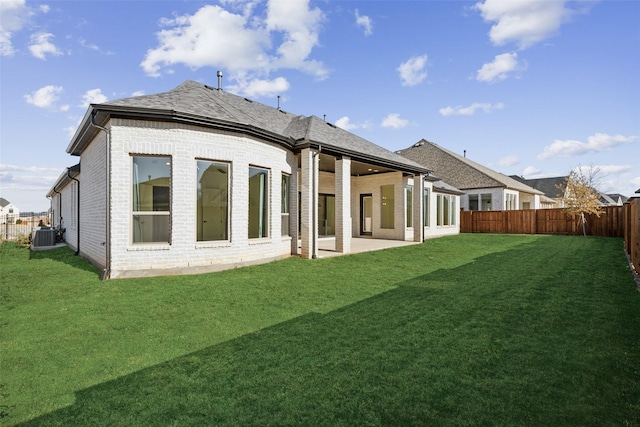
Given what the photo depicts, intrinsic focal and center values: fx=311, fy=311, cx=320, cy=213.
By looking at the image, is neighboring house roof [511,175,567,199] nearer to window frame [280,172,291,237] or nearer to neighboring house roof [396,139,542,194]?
neighboring house roof [396,139,542,194]

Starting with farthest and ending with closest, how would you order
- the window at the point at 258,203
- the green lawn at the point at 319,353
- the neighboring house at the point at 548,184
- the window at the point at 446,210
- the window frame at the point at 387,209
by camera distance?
the neighboring house at the point at 548,184
the window at the point at 446,210
the window frame at the point at 387,209
the window at the point at 258,203
the green lawn at the point at 319,353

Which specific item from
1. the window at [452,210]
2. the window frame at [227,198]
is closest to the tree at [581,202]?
the window at [452,210]

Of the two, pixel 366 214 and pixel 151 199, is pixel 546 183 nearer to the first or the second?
pixel 366 214

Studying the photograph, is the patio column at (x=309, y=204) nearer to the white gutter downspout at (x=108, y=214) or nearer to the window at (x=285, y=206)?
the window at (x=285, y=206)

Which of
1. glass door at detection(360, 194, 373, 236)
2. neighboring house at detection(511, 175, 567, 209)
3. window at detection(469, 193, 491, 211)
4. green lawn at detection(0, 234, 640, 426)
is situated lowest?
green lawn at detection(0, 234, 640, 426)

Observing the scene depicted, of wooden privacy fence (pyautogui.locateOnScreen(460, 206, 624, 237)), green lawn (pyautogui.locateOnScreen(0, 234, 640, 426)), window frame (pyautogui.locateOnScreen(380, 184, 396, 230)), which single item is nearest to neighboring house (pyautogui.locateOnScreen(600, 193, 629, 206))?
wooden privacy fence (pyautogui.locateOnScreen(460, 206, 624, 237))

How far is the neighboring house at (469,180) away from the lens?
86.8 ft

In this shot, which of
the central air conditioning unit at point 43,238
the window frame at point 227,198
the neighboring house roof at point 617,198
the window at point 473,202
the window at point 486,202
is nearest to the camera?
the window frame at point 227,198

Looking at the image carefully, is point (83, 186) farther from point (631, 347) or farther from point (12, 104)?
point (631, 347)

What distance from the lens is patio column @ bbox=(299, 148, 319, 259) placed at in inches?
424

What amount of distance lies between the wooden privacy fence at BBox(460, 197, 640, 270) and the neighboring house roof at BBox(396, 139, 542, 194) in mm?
3227

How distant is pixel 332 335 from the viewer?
13.7 feet

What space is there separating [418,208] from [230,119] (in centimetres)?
1154

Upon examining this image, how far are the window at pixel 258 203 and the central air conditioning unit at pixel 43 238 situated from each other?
1271 centimetres
